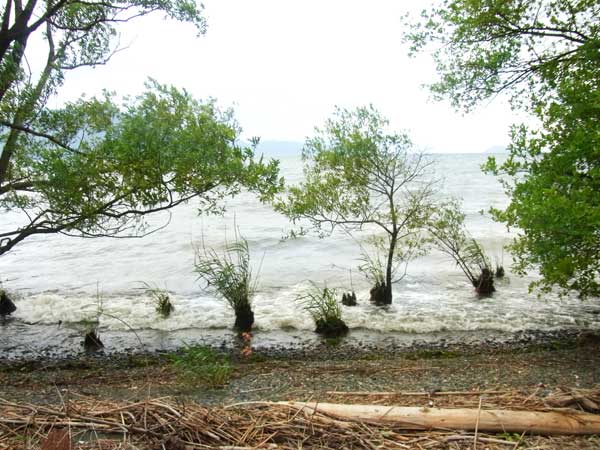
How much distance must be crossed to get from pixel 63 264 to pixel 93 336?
463 inches

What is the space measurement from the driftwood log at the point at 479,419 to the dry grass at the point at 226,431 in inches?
2.4

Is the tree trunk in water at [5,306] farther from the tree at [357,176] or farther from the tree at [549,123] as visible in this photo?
the tree at [549,123]

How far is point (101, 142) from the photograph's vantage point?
720 centimetres

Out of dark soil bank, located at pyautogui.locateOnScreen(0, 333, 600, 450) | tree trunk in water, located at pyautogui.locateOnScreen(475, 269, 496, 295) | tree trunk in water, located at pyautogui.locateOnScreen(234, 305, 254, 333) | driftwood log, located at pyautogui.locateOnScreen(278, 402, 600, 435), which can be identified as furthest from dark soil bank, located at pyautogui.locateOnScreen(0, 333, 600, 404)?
tree trunk in water, located at pyautogui.locateOnScreen(475, 269, 496, 295)

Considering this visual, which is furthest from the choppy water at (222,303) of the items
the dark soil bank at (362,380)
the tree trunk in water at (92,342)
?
the dark soil bank at (362,380)

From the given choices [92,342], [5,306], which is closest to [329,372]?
[92,342]

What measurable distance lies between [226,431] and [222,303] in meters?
10.5

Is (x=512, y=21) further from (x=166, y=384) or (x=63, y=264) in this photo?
(x=63, y=264)

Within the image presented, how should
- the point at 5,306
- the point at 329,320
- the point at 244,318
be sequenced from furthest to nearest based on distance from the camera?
the point at 5,306 → the point at 244,318 → the point at 329,320

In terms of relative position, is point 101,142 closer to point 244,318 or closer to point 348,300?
point 244,318

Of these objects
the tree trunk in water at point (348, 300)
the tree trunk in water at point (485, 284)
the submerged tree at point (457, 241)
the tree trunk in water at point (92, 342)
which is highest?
the submerged tree at point (457, 241)

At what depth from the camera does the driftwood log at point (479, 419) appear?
3.21 metres

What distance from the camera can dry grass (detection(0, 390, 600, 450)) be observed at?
302cm

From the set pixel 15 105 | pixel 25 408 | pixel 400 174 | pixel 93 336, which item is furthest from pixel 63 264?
pixel 25 408
